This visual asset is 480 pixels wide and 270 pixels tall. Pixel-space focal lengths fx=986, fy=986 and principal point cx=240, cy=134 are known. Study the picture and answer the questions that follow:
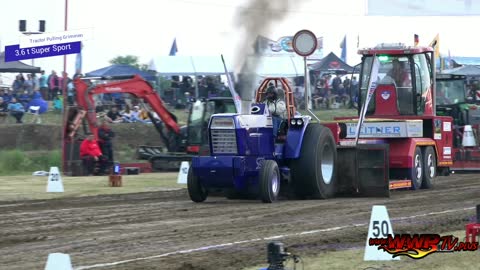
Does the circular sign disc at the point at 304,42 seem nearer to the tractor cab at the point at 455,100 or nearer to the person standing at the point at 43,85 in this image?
the tractor cab at the point at 455,100

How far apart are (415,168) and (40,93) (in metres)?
20.5

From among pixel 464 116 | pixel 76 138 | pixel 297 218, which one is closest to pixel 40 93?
pixel 76 138

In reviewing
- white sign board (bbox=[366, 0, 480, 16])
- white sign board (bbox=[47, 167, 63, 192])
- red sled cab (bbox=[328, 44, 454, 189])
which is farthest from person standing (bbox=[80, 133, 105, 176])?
white sign board (bbox=[366, 0, 480, 16])

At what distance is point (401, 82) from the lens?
21656 mm

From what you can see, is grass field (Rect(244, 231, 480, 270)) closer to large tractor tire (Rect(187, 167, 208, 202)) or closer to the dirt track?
the dirt track

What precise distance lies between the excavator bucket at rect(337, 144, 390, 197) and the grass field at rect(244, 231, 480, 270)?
7317 mm

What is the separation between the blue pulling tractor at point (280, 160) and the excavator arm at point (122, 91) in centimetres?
1191

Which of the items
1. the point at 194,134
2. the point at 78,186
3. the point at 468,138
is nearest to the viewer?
the point at 78,186

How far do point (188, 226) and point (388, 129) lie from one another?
784 centimetres

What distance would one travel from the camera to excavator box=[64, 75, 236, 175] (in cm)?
2811

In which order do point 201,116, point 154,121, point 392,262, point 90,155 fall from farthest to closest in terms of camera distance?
1. point 154,121
2. point 201,116
3. point 90,155
4. point 392,262

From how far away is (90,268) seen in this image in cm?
938

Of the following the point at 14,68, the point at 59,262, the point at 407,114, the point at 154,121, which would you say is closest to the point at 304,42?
the point at 407,114

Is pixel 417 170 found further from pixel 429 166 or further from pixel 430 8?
pixel 430 8
